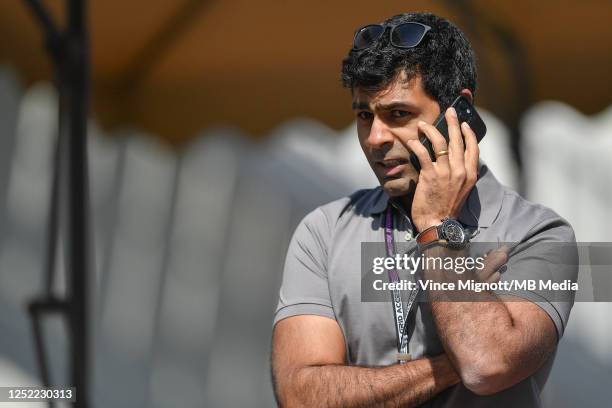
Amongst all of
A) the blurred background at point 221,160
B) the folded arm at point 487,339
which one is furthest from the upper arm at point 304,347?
the blurred background at point 221,160

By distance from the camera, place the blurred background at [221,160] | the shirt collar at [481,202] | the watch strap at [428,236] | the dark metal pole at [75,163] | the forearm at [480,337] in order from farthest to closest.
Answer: the blurred background at [221,160], the dark metal pole at [75,163], the shirt collar at [481,202], the watch strap at [428,236], the forearm at [480,337]

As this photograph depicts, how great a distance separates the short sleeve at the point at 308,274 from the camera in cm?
194

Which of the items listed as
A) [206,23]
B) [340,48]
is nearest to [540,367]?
[340,48]

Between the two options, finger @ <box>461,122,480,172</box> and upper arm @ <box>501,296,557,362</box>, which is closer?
upper arm @ <box>501,296,557,362</box>

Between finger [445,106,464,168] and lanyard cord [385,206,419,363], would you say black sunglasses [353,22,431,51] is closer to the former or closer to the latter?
finger [445,106,464,168]

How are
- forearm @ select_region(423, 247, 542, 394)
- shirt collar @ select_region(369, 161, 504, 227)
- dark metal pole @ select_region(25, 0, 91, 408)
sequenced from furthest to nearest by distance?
dark metal pole @ select_region(25, 0, 91, 408), shirt collar @ select_region(369, 161, 504, 227), forearm @ select_region(423, 247, 542, 394)

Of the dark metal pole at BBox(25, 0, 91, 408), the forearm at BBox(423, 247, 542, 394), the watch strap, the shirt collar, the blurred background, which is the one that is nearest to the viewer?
the forearm at BBox(423, 247, 542, 394)

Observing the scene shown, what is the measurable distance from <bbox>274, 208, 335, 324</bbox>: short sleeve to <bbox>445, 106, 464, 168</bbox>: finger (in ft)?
1.05

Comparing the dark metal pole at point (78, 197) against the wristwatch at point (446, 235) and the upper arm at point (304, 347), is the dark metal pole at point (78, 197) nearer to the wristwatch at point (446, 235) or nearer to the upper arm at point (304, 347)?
the upper arm at point (304, 347)

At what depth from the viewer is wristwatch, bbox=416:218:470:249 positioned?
5.91ft

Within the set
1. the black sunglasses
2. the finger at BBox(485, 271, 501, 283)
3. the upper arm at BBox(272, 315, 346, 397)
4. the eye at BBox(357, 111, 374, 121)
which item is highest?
the black sunglasses

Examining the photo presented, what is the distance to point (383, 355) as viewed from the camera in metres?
1.87

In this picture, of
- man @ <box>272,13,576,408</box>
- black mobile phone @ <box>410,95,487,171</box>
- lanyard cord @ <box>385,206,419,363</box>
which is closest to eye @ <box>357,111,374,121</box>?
man @ <box>272,13,576,408</box>

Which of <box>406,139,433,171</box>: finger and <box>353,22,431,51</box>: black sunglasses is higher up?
<box>353,22,431,51</box>: black sunglasses
